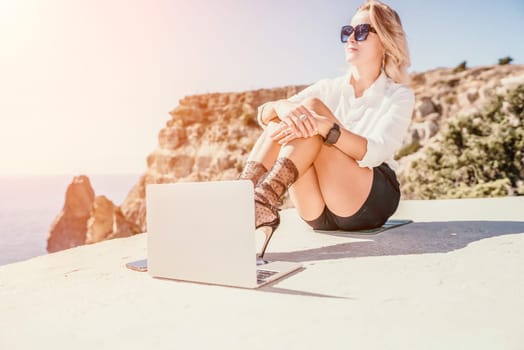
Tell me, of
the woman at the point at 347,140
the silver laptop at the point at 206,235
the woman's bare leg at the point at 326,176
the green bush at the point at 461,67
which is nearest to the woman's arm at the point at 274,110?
the woman at the point at 347,140

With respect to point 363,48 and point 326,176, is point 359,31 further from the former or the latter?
point 326,176

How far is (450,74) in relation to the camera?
142 feet

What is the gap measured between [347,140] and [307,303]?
100cm

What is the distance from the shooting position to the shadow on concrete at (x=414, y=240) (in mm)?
2318

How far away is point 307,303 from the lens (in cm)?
152

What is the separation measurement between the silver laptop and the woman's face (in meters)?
1.37

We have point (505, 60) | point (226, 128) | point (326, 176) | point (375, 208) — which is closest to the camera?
point (326, 176)

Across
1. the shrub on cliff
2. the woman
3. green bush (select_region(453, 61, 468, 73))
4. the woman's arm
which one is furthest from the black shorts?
green bush (select_region(453, 61, 468, 73))

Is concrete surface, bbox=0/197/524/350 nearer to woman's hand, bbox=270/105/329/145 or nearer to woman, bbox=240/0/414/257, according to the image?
woman, bbox=240/0/414/257

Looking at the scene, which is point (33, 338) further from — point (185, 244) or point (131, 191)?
point (131, 191)

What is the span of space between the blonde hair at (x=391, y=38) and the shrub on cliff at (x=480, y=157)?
6012 mm

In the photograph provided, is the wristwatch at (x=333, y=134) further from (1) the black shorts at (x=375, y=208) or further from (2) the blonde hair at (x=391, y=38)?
(2) the blonde hair at (x=391, y=38)

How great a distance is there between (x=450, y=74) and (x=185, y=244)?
46.3m

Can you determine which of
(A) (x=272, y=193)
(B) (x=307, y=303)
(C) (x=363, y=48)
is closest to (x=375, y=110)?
(C) (x=363, y=48)
